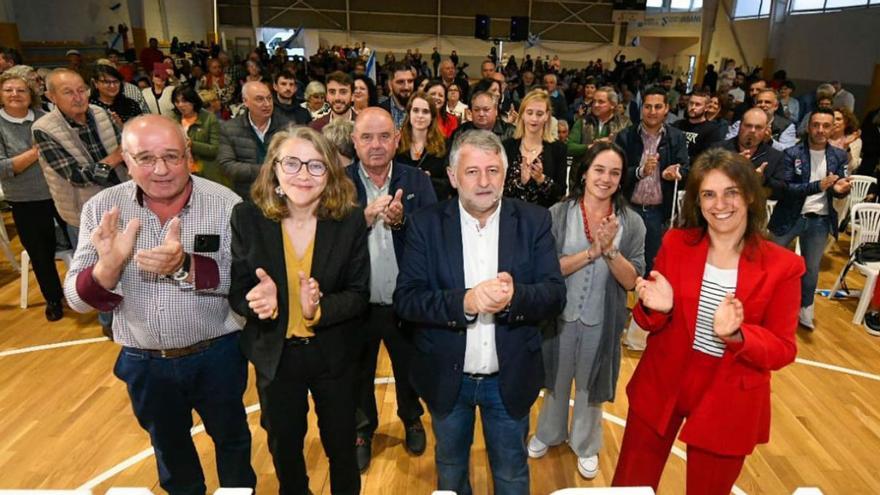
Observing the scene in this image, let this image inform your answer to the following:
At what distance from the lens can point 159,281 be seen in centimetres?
199

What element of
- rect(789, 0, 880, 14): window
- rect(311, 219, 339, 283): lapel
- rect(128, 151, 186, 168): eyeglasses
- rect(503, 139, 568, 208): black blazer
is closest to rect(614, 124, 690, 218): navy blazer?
rect(503, 139, 568, 208): black blazer

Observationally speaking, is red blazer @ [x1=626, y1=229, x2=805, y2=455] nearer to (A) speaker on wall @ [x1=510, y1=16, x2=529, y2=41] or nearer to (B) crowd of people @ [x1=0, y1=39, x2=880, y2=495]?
(B) crowd of people @ [x1=0, y1=39, x2=880, y2=495]

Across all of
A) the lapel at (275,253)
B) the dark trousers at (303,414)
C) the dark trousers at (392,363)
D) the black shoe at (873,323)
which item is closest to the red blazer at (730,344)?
the dark trousers at (392,363)

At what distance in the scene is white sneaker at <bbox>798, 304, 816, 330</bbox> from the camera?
457cm

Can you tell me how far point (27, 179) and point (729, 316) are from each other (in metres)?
4.72

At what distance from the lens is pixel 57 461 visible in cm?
294

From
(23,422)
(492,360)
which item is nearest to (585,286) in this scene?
(492,360)

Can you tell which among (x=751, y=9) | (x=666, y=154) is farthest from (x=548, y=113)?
(x=751, y=9)

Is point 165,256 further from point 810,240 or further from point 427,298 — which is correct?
point 810,240

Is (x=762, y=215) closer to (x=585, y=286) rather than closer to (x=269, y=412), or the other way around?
(x=585, y=286)

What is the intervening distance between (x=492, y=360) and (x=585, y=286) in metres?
0.78

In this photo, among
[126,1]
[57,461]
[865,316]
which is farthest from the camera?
[126,1]

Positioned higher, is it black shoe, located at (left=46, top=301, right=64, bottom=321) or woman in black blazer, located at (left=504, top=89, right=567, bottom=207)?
woman in black blazer, located at (left=504, top=89, right=567, bottom=207)

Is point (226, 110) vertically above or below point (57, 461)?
above
